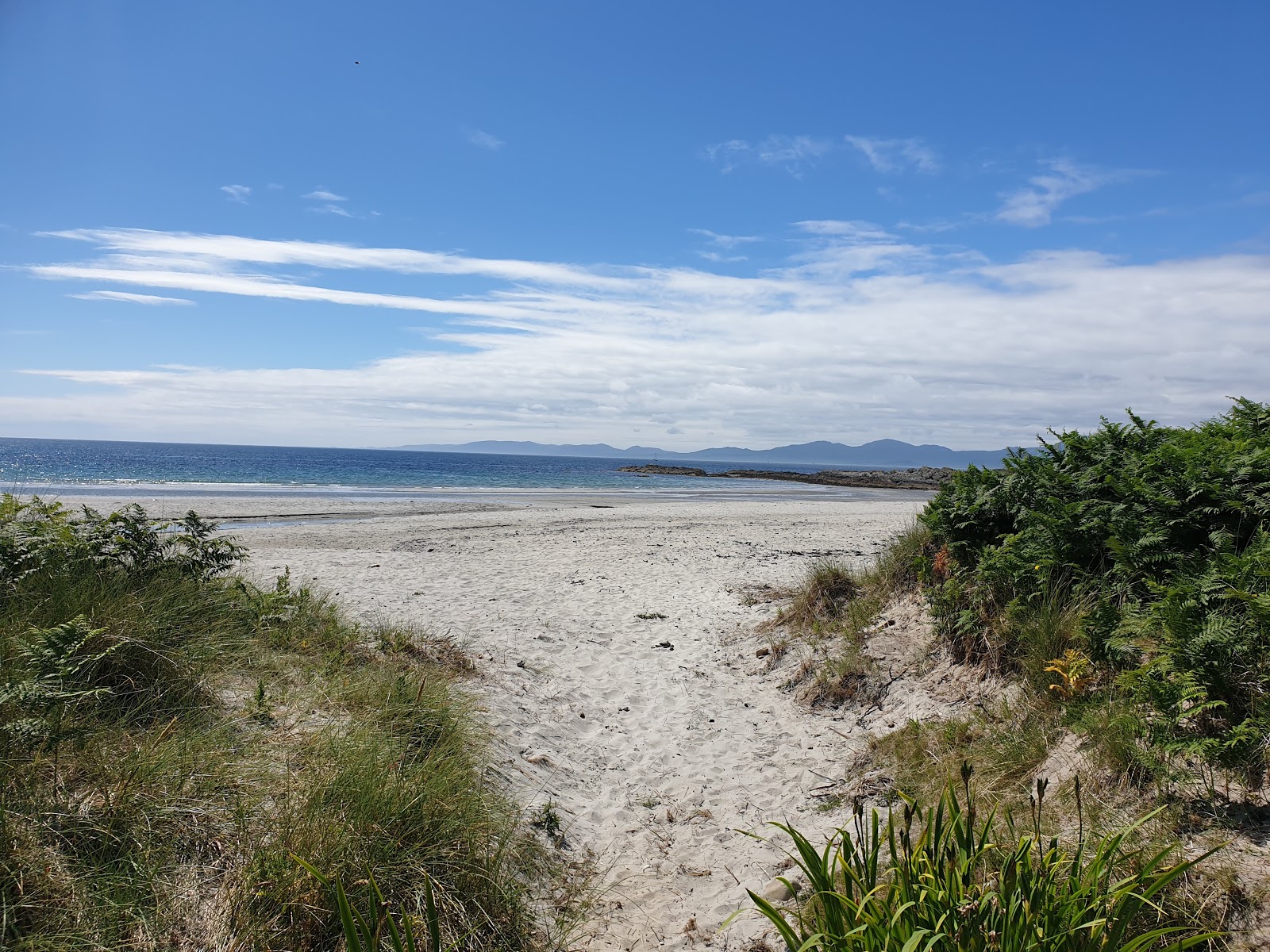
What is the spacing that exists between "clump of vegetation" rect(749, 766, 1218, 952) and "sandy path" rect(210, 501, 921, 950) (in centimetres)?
125

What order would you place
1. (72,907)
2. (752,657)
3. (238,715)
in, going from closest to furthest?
(72,907) < (238,715) < (752,657)

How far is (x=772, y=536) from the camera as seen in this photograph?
20859mm

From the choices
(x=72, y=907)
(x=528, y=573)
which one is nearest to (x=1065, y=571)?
(x=72, y=907)

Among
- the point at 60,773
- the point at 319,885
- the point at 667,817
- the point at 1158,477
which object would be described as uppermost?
the point at 1158,477

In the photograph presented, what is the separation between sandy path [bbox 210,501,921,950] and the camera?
4.51 meters

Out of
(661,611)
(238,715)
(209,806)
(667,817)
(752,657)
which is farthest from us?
(661,611)

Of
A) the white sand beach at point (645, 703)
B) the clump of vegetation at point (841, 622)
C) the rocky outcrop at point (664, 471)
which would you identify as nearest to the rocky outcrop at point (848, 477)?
the rocky outcrop at point (664, 471)

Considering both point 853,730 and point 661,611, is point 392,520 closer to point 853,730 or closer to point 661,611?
point 661,611

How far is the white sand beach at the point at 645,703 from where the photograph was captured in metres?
4.51

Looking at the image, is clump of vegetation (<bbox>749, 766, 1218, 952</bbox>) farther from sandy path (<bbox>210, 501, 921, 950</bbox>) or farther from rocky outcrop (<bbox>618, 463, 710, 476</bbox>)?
rocky outcrop (<bbox>618, 463, 710, 476</bbox>)

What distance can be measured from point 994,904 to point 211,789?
12.1 ft

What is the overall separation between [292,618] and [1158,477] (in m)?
7.65

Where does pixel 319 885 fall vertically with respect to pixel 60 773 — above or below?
below

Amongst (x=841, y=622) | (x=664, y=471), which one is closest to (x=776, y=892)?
(x=841, y=622)
